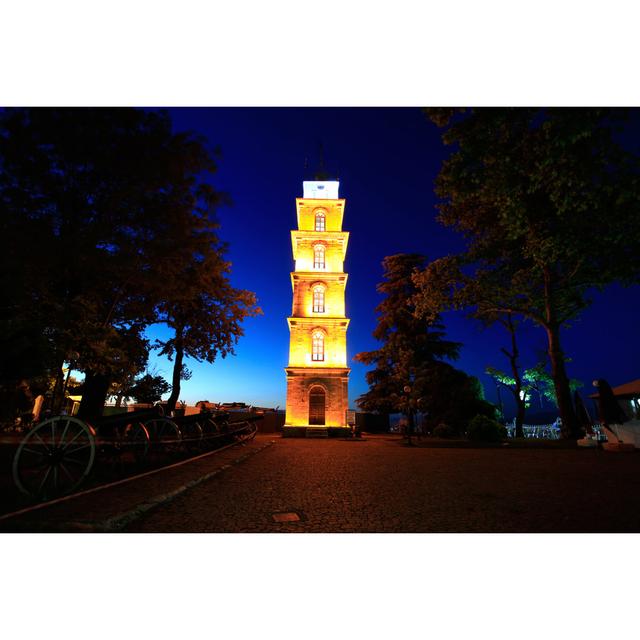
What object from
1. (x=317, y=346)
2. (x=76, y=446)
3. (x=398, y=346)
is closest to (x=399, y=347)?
(x=398, y=346)

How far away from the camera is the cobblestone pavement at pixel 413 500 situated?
4.06 meters

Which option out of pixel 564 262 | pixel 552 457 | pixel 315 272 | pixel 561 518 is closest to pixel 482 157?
pixel 561 518

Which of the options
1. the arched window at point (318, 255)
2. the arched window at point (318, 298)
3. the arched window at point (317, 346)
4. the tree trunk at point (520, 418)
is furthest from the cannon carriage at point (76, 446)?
the tree trunk at point (520, 418)

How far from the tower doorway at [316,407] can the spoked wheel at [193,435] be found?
10.4 metres

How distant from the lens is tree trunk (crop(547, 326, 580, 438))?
568 inches

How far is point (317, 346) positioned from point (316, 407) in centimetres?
388

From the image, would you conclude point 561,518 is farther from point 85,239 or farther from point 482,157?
point 85,239

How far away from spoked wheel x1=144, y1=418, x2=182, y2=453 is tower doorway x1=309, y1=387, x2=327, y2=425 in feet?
40.8

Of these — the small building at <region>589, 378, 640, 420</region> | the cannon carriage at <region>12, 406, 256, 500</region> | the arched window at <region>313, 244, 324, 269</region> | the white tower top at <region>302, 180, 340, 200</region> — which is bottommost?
the cannon carriage at <region>12, 406, 256, 500</region>

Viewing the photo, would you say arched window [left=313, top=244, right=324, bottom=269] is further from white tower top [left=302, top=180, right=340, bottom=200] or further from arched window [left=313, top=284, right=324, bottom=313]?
white tower top [left=302, top=180, right=340, bottom=200]

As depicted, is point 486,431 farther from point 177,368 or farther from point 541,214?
point 177,368

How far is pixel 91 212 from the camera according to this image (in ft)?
32.5

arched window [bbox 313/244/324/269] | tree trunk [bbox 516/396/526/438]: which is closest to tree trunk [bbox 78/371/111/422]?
arched window [bbox 313/244/324/269]

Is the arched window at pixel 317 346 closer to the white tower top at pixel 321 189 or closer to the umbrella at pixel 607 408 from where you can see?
the white tower top at pixel 321 189
